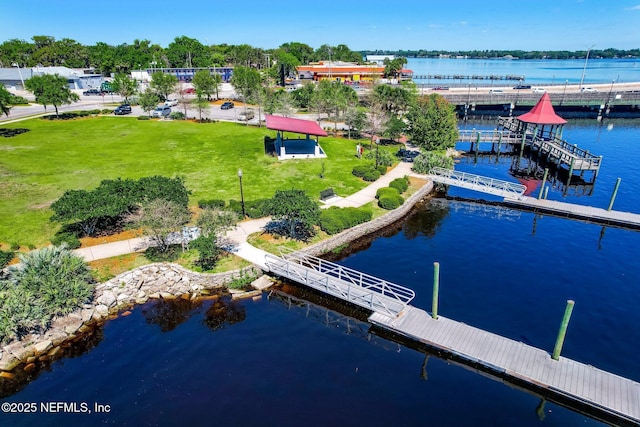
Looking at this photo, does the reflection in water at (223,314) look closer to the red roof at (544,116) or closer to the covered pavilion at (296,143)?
the covered pavilion at (296,143)

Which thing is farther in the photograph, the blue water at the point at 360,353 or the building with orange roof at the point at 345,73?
the building with orange roof at the point at 345,73

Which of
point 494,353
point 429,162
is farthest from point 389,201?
point 494,353

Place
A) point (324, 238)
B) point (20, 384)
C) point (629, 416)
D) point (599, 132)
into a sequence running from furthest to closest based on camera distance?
1. point (599, 132)
2. point (324, 238)
3. point (20, 384)
4. point (629, 416)

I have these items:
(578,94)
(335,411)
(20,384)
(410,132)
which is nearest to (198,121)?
(410,132)

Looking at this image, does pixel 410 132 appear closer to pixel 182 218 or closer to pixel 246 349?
pixel 182 218

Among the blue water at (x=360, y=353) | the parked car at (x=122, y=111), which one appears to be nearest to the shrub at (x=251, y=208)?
the blue water at (x=360, y=353)
